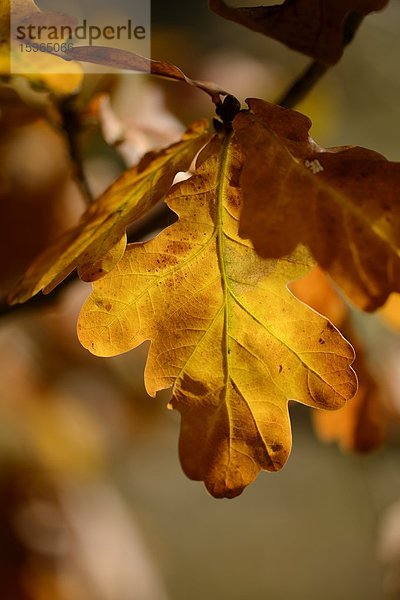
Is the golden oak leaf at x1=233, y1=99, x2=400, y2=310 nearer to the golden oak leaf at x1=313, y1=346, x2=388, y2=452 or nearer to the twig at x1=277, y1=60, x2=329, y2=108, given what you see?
the twig at x1=277, y1=60, x2=329, y2=108

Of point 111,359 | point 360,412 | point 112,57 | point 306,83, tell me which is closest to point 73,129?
point 306,83

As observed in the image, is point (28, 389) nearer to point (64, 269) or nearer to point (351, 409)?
point (351, 409)

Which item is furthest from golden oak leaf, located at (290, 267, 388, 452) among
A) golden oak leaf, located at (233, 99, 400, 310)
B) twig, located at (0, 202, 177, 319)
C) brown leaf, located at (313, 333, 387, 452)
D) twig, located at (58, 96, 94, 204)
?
golden oak leaf, located at (233, 99, 400, 310)

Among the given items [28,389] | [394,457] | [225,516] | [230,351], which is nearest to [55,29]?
[230,351]

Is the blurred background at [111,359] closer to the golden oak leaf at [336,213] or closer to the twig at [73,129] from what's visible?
the twig at [73,129]

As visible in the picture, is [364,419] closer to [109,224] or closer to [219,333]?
[219,333]

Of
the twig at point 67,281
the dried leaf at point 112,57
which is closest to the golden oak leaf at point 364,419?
the twig at point 67,281
